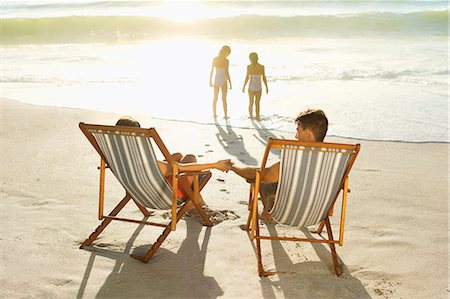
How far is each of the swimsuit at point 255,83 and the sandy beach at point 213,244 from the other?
288 centimetres

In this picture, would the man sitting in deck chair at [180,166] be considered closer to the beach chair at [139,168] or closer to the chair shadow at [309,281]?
the beach chair at [139,168]

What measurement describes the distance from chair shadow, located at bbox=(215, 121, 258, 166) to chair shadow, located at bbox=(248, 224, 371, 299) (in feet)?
8.38

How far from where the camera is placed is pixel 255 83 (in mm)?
9438

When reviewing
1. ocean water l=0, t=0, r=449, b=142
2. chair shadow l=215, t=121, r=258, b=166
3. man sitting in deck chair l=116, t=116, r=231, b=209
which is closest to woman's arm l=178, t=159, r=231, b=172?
man sitting in deck chair l=116, t=116, r=231, b=209

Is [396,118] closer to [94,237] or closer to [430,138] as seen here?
[430,138]

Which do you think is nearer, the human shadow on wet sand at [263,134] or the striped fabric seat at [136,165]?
the striped fabric seat at [136,165]

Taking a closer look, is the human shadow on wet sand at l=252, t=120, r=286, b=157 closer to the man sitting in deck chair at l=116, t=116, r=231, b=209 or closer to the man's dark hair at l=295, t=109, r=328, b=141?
the man sitting in deck chair at l=116, t=116, r=231, b=209

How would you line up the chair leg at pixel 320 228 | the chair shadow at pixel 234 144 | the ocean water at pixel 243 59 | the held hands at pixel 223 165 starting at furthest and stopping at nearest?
the ocean water at pixel 243 59 → the chair shadow at pixel 234 144 → the chair leg at pixel 320 228 → the held hands at pixel 223 165

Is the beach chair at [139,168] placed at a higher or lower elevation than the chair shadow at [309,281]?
higher

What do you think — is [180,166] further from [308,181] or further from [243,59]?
[243,59]

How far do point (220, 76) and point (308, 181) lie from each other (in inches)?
242

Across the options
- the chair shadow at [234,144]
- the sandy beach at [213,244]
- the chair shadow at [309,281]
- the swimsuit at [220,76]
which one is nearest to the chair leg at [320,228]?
the sandy beach at [213,244]

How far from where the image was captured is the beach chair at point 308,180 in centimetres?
348

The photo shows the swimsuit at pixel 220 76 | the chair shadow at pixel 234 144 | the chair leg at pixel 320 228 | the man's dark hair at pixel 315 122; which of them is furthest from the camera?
the swimsuit at pixel 220 76
